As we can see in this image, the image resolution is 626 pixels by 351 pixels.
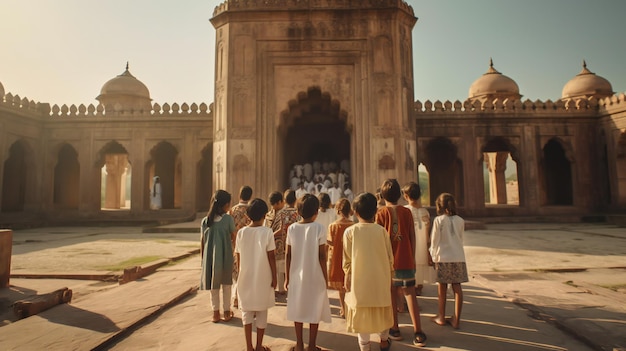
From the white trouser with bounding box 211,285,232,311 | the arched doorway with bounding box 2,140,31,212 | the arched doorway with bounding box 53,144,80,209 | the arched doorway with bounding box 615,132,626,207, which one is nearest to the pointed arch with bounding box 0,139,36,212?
the arched doorway with bounding box 2,140,31,212

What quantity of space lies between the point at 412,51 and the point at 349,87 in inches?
94.7

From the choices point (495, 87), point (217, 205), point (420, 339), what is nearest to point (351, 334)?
point (420, 339)

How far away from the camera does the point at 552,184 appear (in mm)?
18469

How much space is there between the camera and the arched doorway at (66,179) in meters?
17.4

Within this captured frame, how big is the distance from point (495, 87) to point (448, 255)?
780 inches

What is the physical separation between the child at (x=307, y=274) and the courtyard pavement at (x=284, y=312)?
0.32 meters

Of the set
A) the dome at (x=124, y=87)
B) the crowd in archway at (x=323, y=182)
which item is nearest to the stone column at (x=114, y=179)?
the dome at (x=124, y=87)

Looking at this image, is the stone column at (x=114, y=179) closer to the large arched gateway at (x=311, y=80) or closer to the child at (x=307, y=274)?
the large arched gateway at (x=311, y=80)

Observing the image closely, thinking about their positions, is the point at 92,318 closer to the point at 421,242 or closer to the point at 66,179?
the point at 421,242

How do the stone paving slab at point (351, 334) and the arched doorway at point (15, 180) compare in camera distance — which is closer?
the stone paving slab at point (351, 334)

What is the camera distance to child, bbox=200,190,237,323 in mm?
3405

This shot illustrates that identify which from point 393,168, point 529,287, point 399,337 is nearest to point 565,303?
point 529,287

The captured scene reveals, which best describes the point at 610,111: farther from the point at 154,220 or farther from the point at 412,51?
the point at 154,220

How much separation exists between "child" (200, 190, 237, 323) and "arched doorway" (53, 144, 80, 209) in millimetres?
17425
